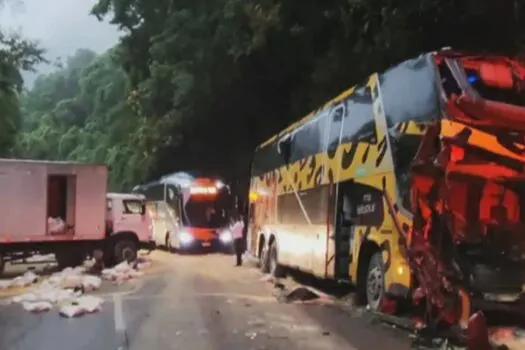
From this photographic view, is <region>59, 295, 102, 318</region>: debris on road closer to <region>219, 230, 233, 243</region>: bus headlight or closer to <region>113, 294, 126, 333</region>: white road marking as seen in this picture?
<region>113, 294, 126, 333</region>: white road marking

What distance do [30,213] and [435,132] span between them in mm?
13289

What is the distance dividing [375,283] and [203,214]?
20146 mm

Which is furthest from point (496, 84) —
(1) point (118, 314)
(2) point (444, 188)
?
(1) point (118, 314)

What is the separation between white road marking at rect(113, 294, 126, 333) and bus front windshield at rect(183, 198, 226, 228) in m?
16.0

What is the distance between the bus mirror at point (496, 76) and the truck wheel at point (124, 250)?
47.5 feet

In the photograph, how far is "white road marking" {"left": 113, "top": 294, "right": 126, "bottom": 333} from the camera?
10695 millimetres

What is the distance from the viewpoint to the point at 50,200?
21.5 m

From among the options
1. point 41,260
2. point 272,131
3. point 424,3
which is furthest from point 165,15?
point 424,3

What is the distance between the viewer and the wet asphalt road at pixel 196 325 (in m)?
9.30

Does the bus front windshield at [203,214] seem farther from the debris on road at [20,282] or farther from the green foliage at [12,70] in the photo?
the debris on road at [20,282]

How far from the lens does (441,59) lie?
9914 mm

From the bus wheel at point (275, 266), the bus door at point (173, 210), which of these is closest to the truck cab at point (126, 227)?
the bus wheel at point (275, 266)

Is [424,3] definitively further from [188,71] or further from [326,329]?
[188,71]

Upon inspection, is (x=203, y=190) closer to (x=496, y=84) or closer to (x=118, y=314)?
(x=118, y=314)
